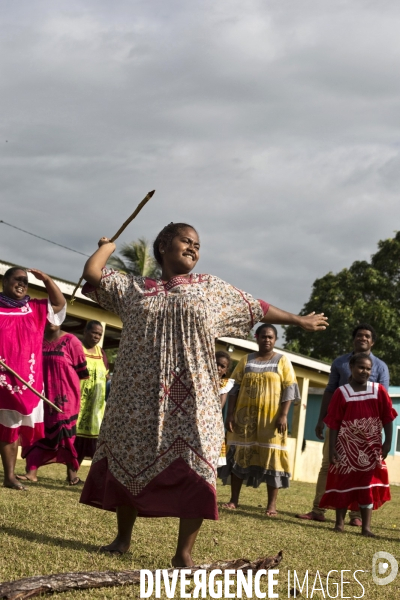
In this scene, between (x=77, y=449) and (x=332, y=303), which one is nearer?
(x=77, y=449)

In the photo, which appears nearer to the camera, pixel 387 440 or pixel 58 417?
pixel 387 440

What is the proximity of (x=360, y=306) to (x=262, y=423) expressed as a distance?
899 inches

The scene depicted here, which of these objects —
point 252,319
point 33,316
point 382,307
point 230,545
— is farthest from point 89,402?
point 382,307

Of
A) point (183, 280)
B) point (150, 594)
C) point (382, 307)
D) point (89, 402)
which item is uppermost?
point (382, 307)

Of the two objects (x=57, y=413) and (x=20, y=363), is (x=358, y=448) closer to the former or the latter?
(x=20, y=363)

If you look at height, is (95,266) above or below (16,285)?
below

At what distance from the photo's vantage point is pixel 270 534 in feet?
20.3

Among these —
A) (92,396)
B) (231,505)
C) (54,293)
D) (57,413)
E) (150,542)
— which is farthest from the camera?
(92,396)

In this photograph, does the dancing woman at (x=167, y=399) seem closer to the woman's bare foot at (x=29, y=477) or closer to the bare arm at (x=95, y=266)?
the bare arm at (x=95, y=266)

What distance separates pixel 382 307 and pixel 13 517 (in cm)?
2617

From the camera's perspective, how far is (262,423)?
8562 millimetres

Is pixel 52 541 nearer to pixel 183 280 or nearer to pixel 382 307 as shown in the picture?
pixel 183 280

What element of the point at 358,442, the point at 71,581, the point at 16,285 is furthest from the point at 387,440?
the point at 71,581

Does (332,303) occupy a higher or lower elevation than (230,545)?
higher
